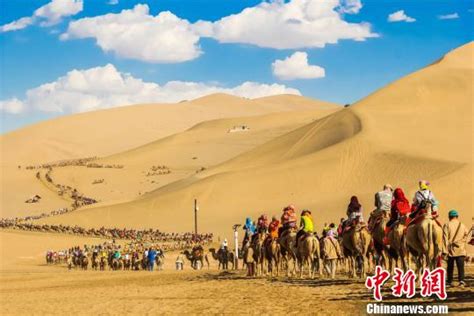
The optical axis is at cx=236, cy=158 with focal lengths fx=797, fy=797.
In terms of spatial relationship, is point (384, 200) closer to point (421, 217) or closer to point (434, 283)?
point (421, 217)

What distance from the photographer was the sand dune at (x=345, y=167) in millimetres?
58750

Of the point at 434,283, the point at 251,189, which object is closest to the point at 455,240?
the point at 434,283

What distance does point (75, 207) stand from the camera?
83375 mm

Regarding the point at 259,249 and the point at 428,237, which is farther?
the point at 259,249

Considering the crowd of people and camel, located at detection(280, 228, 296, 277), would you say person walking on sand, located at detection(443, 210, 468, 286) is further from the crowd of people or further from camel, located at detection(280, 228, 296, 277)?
the crowd of people

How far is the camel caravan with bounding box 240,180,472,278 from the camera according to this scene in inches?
701

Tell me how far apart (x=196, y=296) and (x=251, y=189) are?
47.4m

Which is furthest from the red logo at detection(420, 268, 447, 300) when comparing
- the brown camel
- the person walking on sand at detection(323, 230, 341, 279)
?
the brown camel

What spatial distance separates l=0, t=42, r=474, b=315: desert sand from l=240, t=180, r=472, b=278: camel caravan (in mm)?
1056

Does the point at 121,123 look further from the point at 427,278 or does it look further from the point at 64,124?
the point at 427,278

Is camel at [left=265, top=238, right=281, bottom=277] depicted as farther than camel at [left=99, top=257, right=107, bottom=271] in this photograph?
No

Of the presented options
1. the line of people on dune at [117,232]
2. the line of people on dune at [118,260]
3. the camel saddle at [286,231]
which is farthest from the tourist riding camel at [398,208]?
the line of people on dune at [117,232]

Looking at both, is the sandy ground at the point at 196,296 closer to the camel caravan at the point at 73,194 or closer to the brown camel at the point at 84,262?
the brown camel at the point at 84,262

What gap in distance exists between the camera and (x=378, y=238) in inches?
827
